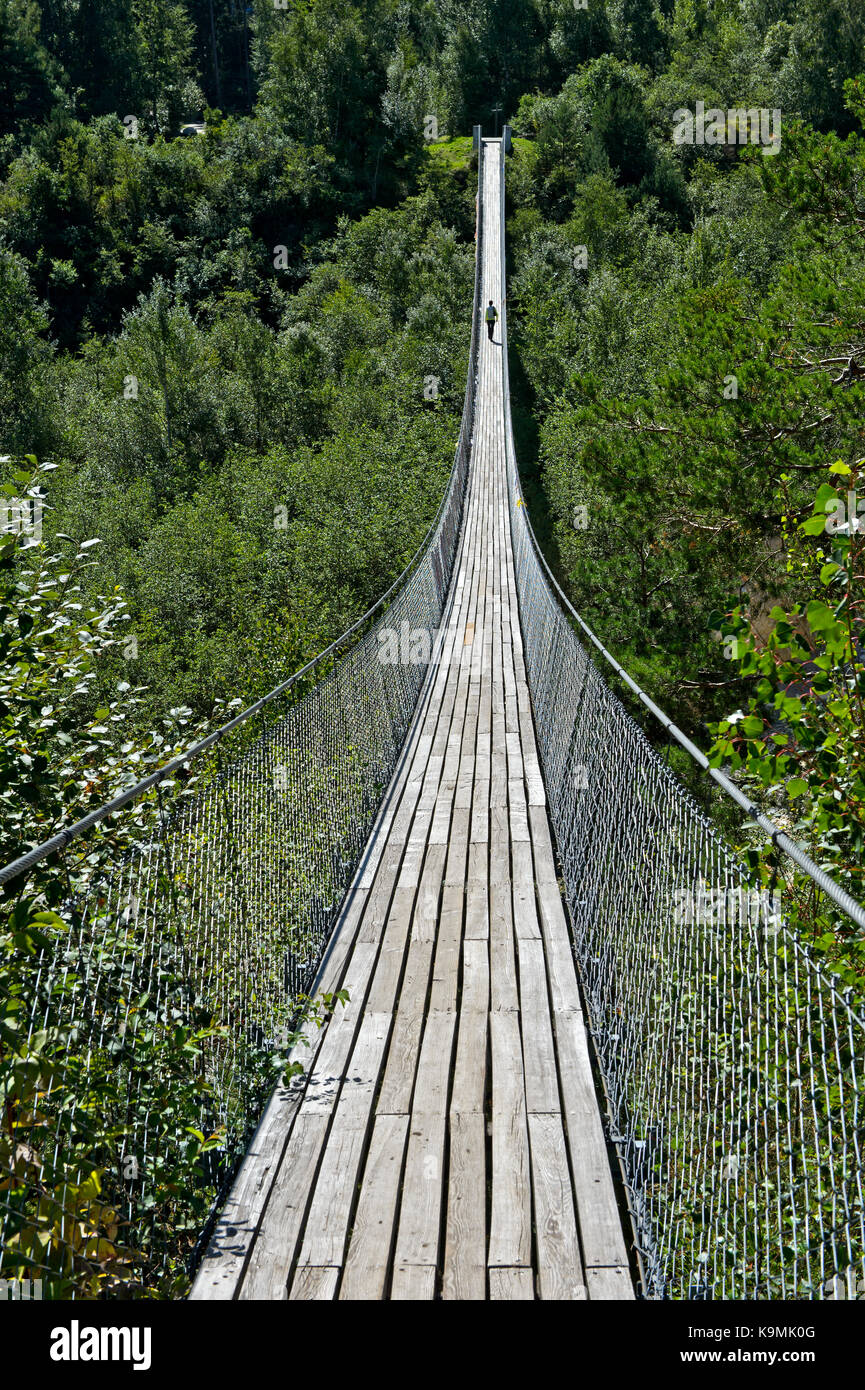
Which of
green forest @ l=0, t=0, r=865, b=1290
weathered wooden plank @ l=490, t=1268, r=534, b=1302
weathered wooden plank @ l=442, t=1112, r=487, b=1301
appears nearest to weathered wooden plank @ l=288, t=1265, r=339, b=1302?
weathered wooden plank @ l=442, t=1112, r=487, b=1301

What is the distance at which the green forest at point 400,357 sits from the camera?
3645mm

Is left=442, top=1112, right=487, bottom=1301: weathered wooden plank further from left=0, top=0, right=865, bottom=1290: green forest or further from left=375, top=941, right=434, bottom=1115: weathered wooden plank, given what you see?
left=0, top=0, right=865, bottom=1290: green forest

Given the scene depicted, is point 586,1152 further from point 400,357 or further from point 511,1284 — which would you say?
point 400,357

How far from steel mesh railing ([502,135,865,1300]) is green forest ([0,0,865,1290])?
0.27 metres

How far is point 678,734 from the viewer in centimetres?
270

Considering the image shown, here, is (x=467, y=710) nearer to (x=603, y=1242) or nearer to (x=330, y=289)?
(x=603, y=1242)

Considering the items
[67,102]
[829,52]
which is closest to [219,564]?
[829,52]

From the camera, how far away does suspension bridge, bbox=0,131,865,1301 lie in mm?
2270

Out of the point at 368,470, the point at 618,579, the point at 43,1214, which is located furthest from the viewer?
the point at 368,470

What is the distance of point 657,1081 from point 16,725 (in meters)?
2.33

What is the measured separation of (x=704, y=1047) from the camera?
303 cm

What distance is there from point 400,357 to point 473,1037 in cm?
2768

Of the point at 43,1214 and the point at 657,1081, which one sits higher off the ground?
the point at 43,1214

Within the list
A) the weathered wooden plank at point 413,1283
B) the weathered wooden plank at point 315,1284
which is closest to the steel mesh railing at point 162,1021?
the weathered wooden plank at point 315,1284
